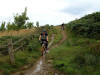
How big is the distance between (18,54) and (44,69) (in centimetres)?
269

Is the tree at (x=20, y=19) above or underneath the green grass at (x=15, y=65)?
above

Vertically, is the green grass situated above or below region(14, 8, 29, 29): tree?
below

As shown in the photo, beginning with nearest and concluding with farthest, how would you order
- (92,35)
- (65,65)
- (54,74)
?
(54,74)
(65,65)
(92,35)

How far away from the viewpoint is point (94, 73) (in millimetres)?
6660

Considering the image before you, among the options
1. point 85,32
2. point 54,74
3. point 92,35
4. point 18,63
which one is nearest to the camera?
point 54,74

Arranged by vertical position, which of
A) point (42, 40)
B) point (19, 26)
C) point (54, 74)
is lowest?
point (54, 74)

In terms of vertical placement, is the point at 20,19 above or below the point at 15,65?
above

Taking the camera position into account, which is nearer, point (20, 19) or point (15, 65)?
point (15, 65)

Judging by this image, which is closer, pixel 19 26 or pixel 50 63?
pixel 50 63

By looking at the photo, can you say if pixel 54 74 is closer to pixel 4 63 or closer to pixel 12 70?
pixel 12 70

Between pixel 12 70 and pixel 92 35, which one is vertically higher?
pixel 92 35

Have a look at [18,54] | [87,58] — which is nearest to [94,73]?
[87,58]

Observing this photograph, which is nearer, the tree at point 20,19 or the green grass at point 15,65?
the green grass at point 15,65

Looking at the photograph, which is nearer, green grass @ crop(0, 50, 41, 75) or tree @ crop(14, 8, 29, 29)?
green grass @ crop(0, 50, 41, 75)
